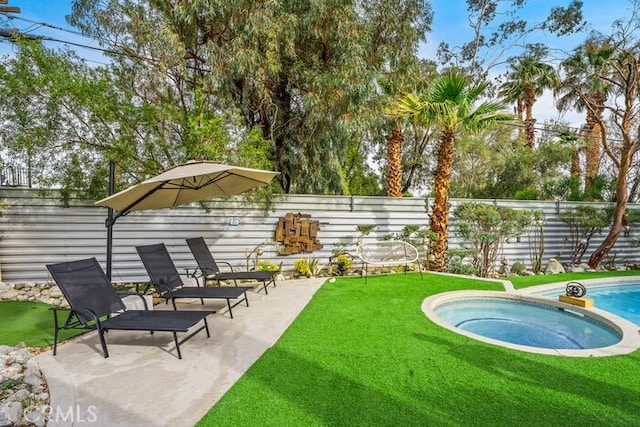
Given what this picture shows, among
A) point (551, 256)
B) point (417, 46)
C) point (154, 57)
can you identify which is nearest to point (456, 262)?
point (551, 256)

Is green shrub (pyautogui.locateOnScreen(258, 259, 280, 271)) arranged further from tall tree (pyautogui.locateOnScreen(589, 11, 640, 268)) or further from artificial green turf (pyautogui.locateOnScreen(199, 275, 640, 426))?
tall tree (pyautogui.locateOnScreen(589, 11, 640, 268))

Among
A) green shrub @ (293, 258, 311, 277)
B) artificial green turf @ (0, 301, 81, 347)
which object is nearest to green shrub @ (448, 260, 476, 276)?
green shrub @ (293, 258, 311, 277)

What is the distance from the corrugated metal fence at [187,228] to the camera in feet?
23.6

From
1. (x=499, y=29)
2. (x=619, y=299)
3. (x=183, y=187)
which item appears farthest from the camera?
(x=499, y=29)

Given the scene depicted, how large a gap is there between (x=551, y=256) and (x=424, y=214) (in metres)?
4.29

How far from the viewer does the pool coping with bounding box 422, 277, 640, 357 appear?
3797mm

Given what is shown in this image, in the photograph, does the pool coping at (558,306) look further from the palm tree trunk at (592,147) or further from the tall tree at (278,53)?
the palm tree trunk at (592,147)

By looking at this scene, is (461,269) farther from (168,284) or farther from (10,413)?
(10,413)

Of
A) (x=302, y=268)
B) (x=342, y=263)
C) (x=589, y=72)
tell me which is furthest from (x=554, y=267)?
(x=302, y=268)

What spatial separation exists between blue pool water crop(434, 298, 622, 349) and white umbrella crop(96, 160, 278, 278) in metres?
4.00

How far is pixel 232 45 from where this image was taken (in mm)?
7602

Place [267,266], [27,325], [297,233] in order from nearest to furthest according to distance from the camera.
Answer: [27,325]
[267,266]
[297,233]

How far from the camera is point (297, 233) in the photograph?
345 inches

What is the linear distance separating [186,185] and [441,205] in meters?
6.18
